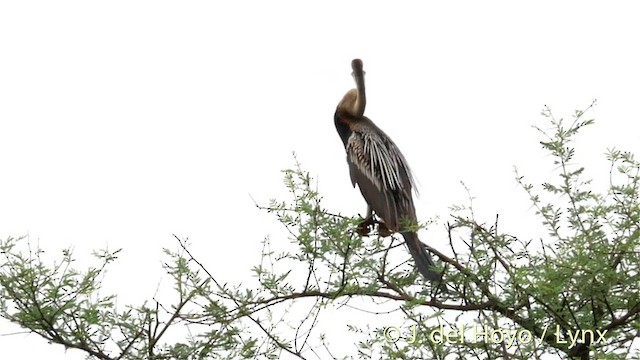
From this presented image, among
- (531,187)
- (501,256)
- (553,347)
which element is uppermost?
(531,187)

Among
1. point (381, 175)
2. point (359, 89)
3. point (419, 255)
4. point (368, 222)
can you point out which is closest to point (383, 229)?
point (368, 222)

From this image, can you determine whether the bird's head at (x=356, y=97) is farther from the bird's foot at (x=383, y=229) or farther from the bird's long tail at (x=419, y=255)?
the bird's long tail at (x=419, y=255)

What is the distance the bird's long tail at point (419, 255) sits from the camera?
5.41m

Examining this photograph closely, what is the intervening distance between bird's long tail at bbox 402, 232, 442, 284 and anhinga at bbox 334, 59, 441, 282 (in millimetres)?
318

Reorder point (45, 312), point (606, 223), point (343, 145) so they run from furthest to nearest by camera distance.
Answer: point (343, 145) → point (606, 223) → point (45, 312)

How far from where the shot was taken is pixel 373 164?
21.7 feet

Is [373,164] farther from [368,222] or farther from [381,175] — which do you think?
[368,222]

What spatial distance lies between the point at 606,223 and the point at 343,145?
219cm

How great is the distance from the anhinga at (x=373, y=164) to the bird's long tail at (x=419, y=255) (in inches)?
12.5

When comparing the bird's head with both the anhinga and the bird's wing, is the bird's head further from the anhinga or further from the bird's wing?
the bird's wing

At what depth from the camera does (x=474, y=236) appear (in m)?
5.00

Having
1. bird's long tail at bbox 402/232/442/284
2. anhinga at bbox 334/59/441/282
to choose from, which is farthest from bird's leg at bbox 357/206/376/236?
bird's long tail at bbox 402/232/442/284

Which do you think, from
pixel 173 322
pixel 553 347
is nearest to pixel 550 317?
pixel 553 347

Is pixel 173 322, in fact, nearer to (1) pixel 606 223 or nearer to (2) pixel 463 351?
(2) pixel 463 351
